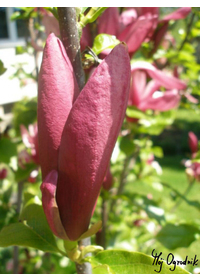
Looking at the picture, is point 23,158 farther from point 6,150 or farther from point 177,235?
point 177,235

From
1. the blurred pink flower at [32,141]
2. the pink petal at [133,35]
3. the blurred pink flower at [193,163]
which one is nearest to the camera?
the pink petal at [133,35]

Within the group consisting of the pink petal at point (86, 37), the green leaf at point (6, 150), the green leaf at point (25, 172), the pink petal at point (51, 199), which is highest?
the pink petal at point (86, 37)

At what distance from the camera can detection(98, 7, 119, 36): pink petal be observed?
95 cm

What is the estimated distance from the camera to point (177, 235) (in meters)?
1.19

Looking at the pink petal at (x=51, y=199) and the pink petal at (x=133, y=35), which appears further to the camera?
the pink petal at (x=133, y=35)

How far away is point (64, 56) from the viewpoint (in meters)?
0.51

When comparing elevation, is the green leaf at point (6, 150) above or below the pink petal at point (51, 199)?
below

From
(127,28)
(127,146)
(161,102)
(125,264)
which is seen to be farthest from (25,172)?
(125,264)

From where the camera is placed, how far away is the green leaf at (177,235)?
3.79 ft

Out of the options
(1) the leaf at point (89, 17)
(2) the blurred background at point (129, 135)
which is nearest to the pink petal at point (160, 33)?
(2) the blurred background at point (129, 135)

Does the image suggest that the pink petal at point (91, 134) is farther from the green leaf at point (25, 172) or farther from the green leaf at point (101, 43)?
the green leaf at point (25, 172)

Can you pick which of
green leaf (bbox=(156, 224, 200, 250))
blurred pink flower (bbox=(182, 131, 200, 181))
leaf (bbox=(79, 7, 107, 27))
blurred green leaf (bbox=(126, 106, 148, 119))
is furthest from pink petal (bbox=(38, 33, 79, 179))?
blurred pink flower (bbox=(182, 131, 200, 181))

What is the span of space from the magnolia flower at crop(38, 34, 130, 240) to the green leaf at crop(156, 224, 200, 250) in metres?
0.71

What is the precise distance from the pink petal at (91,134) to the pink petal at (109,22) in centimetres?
50
